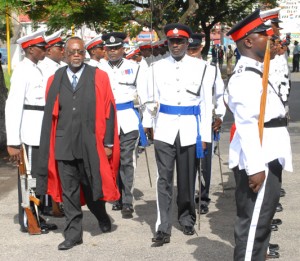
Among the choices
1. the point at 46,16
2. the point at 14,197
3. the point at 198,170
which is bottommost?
the point at 14,197

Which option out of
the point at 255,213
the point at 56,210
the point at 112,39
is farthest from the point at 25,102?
the point at 255,213

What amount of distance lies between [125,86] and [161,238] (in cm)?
238

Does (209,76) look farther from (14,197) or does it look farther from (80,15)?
(80,15)

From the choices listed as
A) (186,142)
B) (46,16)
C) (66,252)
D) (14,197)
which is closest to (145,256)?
(66,252)

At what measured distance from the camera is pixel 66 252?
691 cm

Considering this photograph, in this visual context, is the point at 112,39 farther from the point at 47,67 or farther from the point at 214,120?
the point at 214,120

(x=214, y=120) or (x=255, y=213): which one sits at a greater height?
(x=214, y=120)

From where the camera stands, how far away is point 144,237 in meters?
7.38

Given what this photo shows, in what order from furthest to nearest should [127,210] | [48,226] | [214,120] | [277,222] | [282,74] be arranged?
[214,120] → [127,210] → [282,74] → [48,226] → [277,222]

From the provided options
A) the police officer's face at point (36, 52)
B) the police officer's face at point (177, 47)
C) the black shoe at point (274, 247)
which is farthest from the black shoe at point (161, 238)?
the police officer's face at point (36, 52)

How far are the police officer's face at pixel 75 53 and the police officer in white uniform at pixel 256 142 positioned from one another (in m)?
2.39

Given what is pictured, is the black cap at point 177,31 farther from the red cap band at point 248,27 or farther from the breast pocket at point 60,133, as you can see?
the red cap band at point 248,27

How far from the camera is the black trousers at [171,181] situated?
7238 millimetres

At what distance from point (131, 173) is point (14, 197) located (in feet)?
5.38
